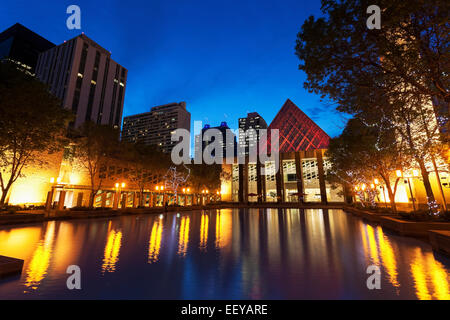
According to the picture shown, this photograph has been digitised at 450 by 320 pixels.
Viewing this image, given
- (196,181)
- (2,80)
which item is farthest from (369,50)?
(196,181)

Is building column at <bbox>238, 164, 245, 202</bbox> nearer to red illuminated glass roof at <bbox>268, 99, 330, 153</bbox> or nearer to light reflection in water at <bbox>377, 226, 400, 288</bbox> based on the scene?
red illuminated glass roof at <bbox>268, 99, 330, 153</bbox>

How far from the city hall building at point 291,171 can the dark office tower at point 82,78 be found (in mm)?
39008

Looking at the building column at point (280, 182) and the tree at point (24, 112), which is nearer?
the tree at point (24, 112)

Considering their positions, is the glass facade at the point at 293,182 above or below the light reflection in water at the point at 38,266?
above

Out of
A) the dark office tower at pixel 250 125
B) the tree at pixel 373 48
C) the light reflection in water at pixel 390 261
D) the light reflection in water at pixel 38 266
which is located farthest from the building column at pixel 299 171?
the dark office tower at pixel 250 125

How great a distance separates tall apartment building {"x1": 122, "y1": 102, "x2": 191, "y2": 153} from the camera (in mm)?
107131

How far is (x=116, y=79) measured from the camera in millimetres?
70812

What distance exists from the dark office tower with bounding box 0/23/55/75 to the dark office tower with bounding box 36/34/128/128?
353 cm

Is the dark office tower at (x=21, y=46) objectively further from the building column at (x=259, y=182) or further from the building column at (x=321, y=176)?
the building column at (x=321, y=176)

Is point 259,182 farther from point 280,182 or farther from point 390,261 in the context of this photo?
point 390,261

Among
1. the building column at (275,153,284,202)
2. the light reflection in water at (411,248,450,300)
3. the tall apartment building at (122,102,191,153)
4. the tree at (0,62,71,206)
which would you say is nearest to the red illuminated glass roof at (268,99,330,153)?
the building column at (275,153,284,202)

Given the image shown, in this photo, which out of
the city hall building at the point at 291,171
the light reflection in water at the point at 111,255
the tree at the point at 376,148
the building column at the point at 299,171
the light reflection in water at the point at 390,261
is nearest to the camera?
the light reflection in water at the point at 390,261

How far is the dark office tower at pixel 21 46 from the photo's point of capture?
199ft
